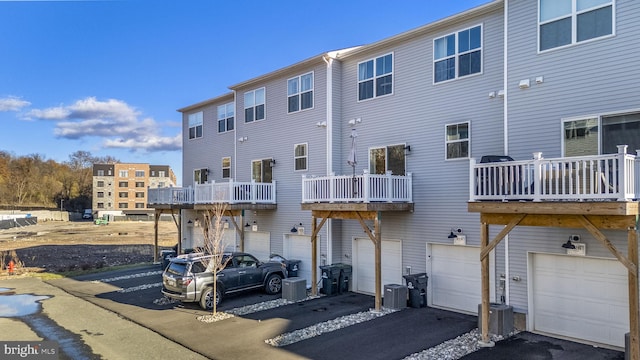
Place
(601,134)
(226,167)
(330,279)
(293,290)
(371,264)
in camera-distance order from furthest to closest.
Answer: (226,167)
(371,264)
(330,279)
(293,290)
(601,134)

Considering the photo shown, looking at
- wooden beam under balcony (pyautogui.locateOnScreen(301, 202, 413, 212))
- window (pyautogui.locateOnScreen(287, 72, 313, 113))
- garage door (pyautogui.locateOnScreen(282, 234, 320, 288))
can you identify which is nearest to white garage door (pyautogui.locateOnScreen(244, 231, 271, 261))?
garage door (pyautogui.locateOnScreen(282, 234, 320, 288))

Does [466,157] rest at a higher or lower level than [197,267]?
higher

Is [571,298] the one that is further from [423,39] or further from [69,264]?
[69,264]

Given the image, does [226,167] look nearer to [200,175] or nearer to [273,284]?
[200,175]

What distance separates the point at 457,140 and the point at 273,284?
25.9ft

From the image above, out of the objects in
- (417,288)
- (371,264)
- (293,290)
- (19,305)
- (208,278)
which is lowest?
(19,305)

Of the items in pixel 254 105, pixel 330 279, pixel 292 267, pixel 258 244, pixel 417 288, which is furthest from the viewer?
pixel 254 105

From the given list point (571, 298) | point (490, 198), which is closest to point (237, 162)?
point (490, 198)

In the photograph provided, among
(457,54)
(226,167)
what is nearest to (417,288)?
(457,54)

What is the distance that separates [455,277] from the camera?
1234 centimetres

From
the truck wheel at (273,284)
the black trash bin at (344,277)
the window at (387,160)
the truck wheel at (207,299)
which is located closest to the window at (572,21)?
the window at (387,160)

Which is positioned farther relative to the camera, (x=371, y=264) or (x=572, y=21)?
(x=371, y=264)

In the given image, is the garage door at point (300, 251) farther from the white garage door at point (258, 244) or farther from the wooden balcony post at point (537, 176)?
the wooden balcony post at point (537, 176)

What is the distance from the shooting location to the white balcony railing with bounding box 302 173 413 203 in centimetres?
1270
